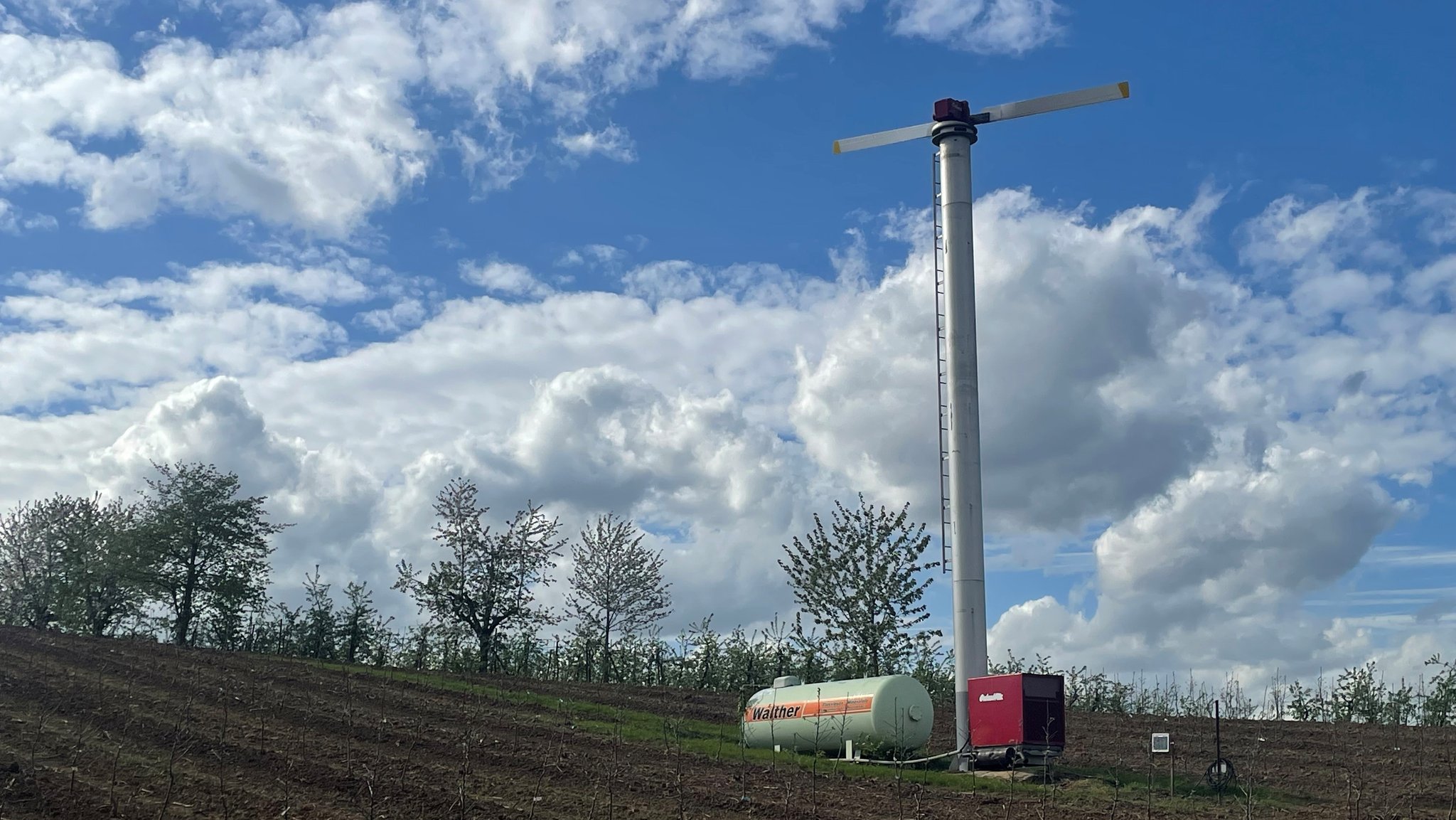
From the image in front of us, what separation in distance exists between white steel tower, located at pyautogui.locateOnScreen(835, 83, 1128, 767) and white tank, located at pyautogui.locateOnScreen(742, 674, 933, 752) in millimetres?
1341

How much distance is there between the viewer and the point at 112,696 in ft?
105

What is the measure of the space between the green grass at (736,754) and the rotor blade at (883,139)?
18.9 meters

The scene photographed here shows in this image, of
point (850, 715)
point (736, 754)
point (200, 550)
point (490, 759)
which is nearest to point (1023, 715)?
point (850, 715)

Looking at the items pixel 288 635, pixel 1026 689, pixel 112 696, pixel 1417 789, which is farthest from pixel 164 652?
pixel 1417 789

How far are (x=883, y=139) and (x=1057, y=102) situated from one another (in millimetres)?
5601

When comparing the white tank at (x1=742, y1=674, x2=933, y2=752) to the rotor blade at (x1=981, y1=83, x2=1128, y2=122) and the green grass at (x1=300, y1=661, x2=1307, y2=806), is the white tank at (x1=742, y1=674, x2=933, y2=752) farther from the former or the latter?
the rotor blade at (x1=981, y1=83, x2=1128, y2=122)

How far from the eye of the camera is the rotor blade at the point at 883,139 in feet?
127

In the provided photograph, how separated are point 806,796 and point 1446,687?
28.6m

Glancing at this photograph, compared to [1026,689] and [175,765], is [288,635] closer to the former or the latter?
[175,765]

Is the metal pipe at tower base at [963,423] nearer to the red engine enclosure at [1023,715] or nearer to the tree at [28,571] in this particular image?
the red engine enclosure at [1023,715]

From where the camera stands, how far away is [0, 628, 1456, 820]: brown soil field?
75.2 feet

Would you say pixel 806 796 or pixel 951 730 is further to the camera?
pixel 951 730

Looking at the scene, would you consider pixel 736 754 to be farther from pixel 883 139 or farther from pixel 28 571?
pixel 28 571

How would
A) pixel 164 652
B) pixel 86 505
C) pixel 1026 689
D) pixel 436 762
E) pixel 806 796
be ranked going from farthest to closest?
pixel 86 505 → pixel 164 652 → pixel 1026 689 → pixel 436 762 → pixel 806 796
